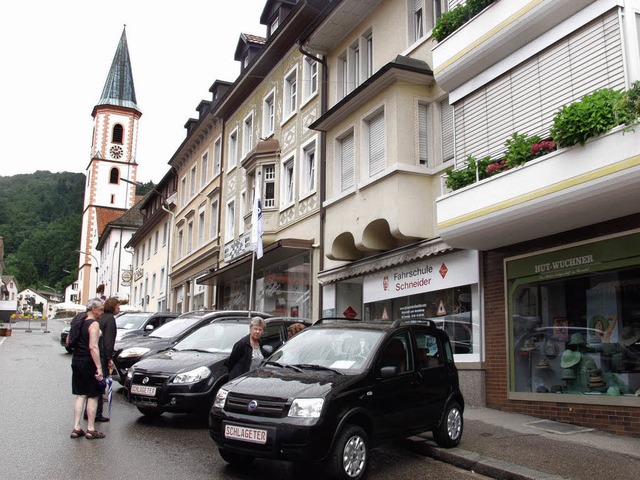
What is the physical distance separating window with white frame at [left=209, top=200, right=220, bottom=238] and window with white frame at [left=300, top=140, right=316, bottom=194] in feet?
33.5

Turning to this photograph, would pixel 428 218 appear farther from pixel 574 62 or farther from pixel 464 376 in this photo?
pixel 574 62

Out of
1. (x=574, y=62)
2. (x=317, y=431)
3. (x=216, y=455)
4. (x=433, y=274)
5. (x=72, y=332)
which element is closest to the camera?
(x=317, y=431)

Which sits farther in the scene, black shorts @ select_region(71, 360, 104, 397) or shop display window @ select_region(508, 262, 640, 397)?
shop display window @ select_region(508, 262, 640, 397)

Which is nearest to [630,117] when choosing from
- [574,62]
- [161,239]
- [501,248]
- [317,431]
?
[574,62]

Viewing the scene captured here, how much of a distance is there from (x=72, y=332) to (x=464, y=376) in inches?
284

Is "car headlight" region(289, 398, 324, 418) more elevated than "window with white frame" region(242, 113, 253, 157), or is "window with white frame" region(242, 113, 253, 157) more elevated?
"window with white frame" region(242, 113, 253, 157)

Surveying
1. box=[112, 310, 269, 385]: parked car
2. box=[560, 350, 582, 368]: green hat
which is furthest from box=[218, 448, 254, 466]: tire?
box=[560, 350, 582, 368]: green hat

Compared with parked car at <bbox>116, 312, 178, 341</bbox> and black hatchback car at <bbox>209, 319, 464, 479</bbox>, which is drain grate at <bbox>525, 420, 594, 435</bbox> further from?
parked car at <bbox>116, 312, 178, 341</bbox>

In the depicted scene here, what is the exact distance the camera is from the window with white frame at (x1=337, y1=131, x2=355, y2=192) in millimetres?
17342

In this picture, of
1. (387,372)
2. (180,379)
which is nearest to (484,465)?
(387,372)

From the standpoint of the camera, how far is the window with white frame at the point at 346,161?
1734cm

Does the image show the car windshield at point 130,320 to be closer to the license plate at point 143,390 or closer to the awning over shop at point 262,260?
the awning over shop at point 262,260

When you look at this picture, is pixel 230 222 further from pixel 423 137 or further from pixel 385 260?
pixel 423 137

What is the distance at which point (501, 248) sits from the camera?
40.0ft
